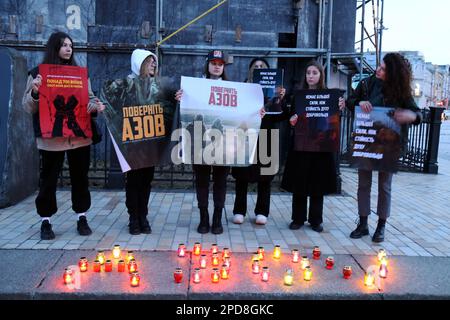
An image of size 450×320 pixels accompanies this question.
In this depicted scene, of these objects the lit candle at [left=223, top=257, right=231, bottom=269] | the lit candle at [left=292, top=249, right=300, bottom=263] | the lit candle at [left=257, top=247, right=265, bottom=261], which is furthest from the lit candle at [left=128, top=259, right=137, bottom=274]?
the lit candle at [left=292, top=249, right=300, bottom=263]

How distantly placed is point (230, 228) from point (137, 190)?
4.04 ft

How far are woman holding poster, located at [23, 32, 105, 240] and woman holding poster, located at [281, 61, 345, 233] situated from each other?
2.34 metres

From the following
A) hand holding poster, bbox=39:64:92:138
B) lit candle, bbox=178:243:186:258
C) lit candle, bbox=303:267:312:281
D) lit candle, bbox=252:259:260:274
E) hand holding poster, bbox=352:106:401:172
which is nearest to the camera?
lit candle, bbox=303:267:312:281

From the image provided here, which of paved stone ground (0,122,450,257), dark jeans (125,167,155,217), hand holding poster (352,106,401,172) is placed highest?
hand holding poster (352,106,401,172)

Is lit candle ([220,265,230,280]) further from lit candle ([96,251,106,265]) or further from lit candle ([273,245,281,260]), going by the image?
lit candle ([96,251,106,265])

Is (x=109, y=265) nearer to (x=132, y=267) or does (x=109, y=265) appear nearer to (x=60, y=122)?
(x=132, y=267)

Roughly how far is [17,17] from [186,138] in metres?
7.69

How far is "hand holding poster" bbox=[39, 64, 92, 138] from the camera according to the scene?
4.52 meters

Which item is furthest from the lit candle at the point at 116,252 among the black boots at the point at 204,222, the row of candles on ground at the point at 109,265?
the black boots at the point at 204,222

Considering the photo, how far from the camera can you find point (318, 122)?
5.26 m

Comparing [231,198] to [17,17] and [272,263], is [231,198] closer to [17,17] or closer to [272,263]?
[272,263]

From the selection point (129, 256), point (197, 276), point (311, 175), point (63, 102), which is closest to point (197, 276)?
point (197, 276)

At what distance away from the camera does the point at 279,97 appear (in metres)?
5.39

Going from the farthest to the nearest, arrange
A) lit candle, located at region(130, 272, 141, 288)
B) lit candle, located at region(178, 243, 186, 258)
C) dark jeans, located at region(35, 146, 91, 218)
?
1. dark jeans, located at region(35, 146, 91, 218)
2. lit candle, located at region(178, 243, 186, 258)
3. lit candle, located at region(130, 272, 141, 288)
